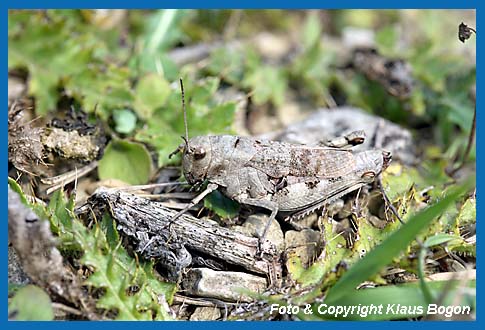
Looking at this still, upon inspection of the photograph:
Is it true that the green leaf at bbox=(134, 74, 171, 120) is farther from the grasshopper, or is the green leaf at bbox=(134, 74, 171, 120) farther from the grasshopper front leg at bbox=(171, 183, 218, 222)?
the grasshopper front leg at bbox=(171, 183, 218, 222)

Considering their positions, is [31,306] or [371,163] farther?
[371,163]

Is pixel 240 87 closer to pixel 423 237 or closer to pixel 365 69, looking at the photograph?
pixel 365 69

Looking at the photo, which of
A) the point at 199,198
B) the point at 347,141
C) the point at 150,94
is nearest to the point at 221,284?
the point at 199,198

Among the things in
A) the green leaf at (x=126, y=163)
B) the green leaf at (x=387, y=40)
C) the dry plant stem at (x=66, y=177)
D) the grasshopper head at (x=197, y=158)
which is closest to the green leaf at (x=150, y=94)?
the green leaf at (x=126, y=163)

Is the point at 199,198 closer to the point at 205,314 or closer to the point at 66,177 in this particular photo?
the point at 205,314

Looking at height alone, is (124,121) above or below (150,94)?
below

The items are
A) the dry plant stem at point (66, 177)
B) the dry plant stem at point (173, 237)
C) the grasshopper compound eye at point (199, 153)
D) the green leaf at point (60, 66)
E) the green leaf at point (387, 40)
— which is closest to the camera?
the dry plant stem at point (173, 237)

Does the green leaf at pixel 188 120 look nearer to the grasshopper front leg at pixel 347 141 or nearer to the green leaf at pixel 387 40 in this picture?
the grasshopper front leg at pixel 347 141

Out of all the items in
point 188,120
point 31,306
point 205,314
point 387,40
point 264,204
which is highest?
point 387,40
